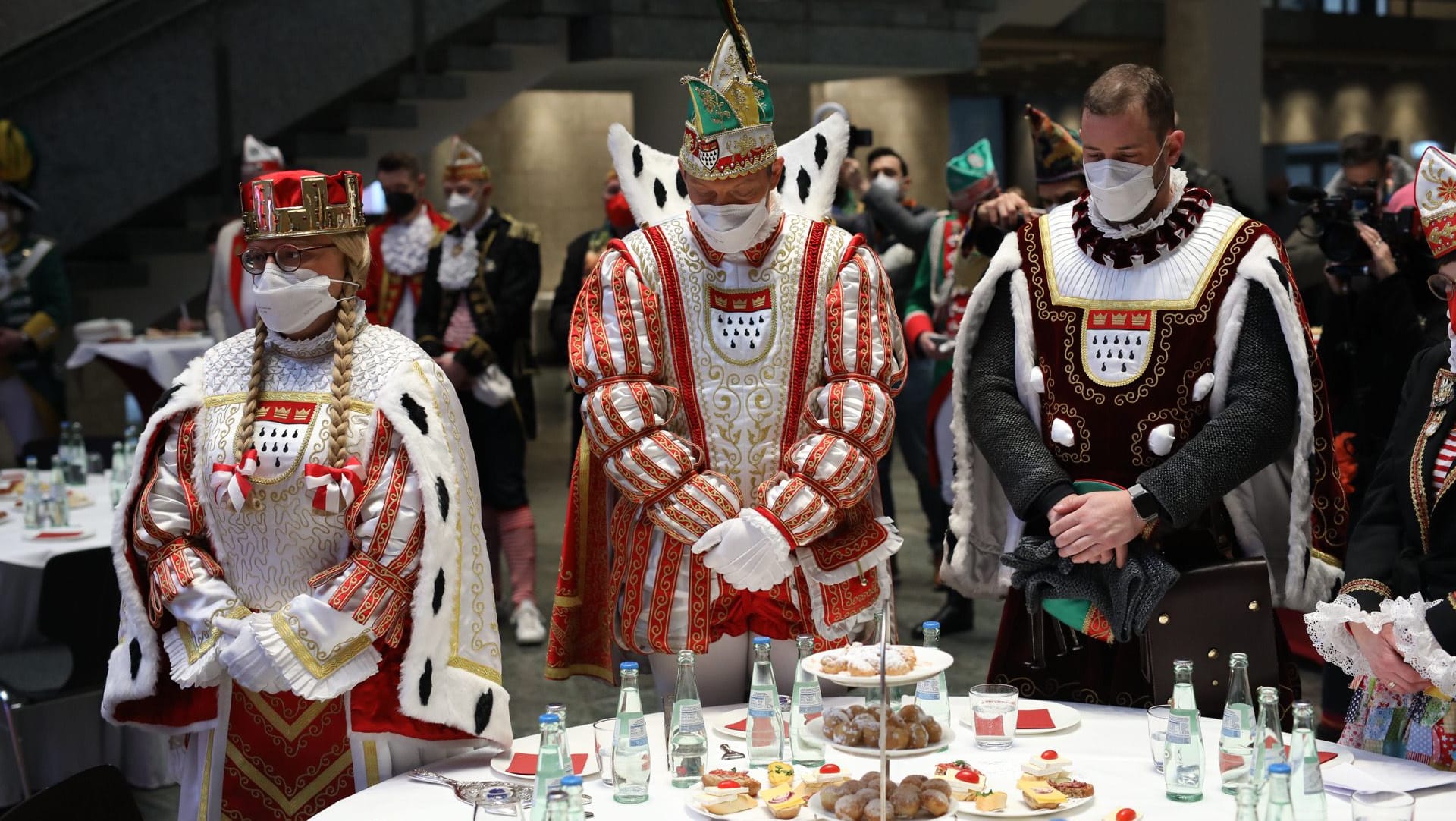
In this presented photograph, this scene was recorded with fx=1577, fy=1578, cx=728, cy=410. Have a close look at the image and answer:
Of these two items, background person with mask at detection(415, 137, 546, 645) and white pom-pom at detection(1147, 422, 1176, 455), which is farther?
background person with mask at detection(415, 137, 546, 645)

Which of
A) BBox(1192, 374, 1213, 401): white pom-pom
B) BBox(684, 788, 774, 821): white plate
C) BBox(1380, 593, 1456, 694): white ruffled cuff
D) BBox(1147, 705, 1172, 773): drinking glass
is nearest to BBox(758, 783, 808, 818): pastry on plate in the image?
BBox(684, 788, 774, 821): white plate

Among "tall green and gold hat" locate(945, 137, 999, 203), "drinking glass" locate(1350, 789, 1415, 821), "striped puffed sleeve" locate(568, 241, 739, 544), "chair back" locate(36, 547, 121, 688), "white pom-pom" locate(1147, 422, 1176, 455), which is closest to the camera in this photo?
"drinking glass" locate(1350, 789, 1415, 821)

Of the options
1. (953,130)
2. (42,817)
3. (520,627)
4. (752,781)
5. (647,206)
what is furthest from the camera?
(953,130)

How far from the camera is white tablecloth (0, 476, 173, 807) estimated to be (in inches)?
166

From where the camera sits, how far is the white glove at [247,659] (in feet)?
8.55

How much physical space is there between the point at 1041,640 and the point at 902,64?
8.82 meters

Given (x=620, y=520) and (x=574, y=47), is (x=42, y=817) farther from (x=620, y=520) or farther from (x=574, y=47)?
(x=574, y=47)

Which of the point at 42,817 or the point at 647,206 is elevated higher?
the point at 647,206

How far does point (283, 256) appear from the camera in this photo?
2752mm

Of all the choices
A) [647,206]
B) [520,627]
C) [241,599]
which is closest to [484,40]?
[520,627]

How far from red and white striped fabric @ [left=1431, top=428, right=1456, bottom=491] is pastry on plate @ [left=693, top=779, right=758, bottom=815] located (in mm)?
1243

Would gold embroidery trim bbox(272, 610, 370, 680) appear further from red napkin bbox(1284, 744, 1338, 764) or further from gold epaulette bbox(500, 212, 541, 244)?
gold epaulette bbox(500, 212, 541, 244)

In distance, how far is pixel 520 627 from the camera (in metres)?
6.02

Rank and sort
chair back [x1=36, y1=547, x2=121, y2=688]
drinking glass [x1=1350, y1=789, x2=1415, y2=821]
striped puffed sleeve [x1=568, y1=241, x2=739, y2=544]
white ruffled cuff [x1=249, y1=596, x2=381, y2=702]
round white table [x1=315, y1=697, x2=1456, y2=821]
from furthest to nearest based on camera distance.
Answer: chair back [x1=36, y1=547, x2=121, y2=688] < striped puffed sleeve [x1=568, y1=241, x2=739, y2=544] < white ruffled cuff [x1=249, y1=596, x2=381, y2=702] < round white table [x1=315, y1=697, x2=1456, y2=821] < drinking glass [x1=1350, y1=789, x2=1415, y2=821]
